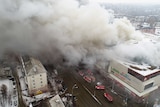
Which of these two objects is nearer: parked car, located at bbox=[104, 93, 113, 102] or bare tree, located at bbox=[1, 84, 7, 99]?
bare tree, located at bbox=[1, 84, 7, 99]

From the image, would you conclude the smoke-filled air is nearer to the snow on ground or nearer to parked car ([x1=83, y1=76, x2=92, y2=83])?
parked car ([x1=83, y1=76, x2=92, y2=83])

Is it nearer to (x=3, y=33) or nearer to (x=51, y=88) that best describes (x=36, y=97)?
(x=51, y=88)

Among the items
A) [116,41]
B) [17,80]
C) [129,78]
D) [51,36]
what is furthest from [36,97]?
[116,41]

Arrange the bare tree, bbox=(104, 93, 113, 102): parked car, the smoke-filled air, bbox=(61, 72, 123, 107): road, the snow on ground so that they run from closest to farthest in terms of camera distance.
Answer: the snow on ground < bbox=(61, 72, 123, 107): road < the bare tree < bbox=(104, 93, 113, 102): parked car < the smoke-filled air

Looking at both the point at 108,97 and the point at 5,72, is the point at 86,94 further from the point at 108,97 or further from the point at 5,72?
the point at 5,72

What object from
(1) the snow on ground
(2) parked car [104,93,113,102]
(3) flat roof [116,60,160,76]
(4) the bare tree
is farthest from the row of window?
(4) the bare tree

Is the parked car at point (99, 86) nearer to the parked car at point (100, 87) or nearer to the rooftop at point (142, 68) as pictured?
the parked car at point (100, 87)
